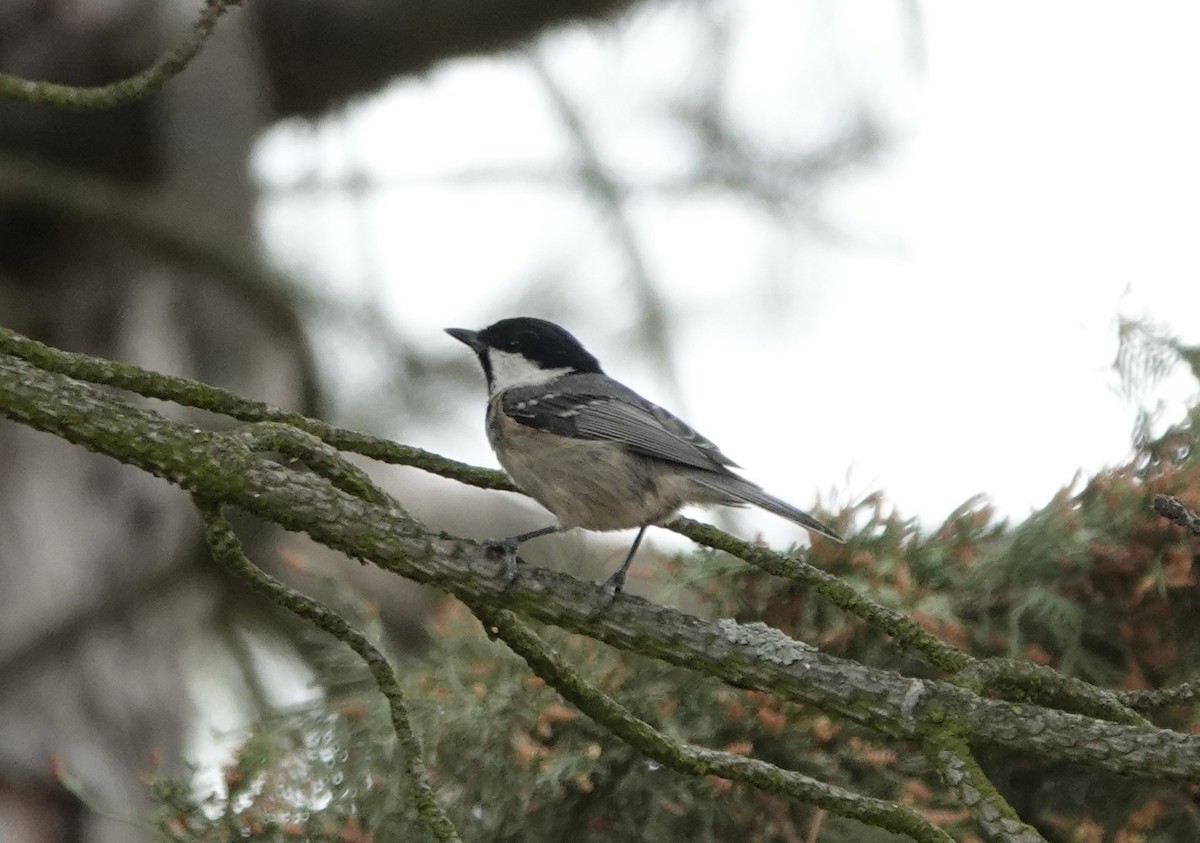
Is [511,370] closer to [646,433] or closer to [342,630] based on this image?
[646,433]

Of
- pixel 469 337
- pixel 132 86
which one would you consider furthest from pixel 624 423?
pixel 132 86

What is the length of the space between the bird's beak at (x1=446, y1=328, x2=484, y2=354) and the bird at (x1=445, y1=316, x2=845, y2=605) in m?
0.21

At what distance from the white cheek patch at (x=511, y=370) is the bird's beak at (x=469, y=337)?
0.04 metres

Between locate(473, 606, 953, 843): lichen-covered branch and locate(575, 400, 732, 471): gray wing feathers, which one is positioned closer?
locate(473, 606, 953, 843): lichen-covered branch

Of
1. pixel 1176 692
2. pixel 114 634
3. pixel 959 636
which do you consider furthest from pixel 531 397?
pixel 1176 692

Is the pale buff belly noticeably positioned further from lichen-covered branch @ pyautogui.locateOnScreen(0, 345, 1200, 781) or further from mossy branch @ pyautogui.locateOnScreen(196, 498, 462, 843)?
mossy branch @ pyautogui.locateOnScreen(196, 498, 462, 843)

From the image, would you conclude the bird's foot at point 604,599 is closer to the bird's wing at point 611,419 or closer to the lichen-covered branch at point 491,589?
the lichen-covered branch at point 491,589

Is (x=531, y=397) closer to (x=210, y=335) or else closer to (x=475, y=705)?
(x=475, y=705)

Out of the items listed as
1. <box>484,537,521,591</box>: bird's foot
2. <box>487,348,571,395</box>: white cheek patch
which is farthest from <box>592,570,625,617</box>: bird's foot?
<box>487,348,571,395</box>: white cheek patch

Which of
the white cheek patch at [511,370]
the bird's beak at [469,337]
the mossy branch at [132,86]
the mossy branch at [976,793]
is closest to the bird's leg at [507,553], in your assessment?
the mossy branch at [976,793]

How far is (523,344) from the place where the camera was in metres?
3.58

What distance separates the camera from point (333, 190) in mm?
4195

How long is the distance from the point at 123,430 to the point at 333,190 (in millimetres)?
2580

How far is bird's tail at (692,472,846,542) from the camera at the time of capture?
2.34 m
